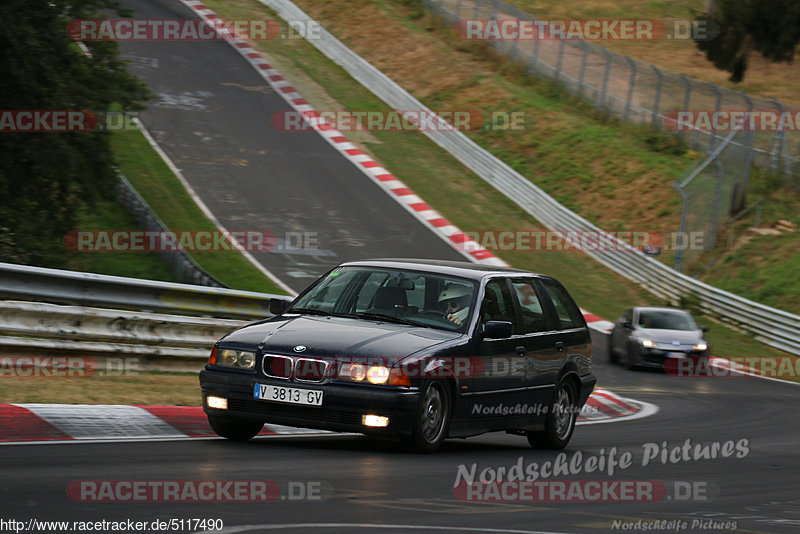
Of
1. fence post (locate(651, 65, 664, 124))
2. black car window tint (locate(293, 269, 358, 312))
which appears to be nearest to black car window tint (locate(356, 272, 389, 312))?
black car window tint (locate(293, 269, 358, 312))

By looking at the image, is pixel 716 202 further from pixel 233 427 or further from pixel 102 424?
pixel 102 424

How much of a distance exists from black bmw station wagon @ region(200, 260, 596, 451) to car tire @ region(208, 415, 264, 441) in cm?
1

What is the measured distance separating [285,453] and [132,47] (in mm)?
33302

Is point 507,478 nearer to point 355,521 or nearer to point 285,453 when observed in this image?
point 285,453

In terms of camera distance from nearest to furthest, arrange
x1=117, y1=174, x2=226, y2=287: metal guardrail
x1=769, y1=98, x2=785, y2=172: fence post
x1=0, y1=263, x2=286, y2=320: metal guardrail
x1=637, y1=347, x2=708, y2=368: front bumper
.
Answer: x1=0, y1=263, x2=286, y2=320: metal guardrail, x1=117, y1=174, x2=226, y2=287: metal guardrail, x1=637, y1=347, x2=708, y2=368: front bumper, x1=769, y1=98, x2=785, y2=172: fence post

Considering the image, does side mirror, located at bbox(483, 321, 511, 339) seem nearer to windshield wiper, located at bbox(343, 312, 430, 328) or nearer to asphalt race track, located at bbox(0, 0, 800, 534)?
windshield wiper, located at bbox(343, 312, 430, 328)

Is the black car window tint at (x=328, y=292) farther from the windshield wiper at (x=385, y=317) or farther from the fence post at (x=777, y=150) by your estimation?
the fence post at (x=777, y=150)

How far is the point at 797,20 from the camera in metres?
52.2

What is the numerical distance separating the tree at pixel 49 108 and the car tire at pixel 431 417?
10389 millimetres

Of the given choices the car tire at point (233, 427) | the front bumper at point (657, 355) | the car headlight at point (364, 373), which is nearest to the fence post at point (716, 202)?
the front bumper at point (657, 355)

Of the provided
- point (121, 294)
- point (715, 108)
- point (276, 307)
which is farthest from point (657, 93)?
point (276, 307)

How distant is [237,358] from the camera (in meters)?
8.50

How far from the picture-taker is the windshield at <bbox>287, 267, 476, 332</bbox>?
9.11 m

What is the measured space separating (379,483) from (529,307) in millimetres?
3390
